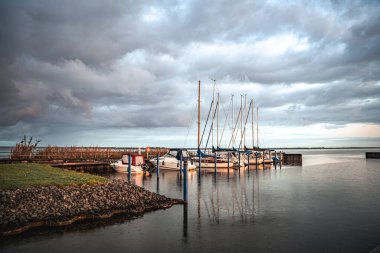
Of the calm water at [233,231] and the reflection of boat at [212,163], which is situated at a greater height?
the reflection of boat at [212,163]

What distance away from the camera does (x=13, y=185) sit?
1611 cm

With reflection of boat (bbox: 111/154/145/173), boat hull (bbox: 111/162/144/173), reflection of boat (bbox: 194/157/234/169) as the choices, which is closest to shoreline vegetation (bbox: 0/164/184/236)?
boat hull (bbox: 111/162/144/173)

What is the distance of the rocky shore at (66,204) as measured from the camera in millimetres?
12902

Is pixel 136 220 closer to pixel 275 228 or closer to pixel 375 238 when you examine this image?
pixel 275 228

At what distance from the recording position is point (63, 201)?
14844 mm

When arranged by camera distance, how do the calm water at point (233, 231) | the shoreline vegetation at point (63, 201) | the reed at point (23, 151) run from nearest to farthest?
the calm water at point (233, 231) < the shoreline vegetation at point (63, 201) < the reed at point (23, 151)

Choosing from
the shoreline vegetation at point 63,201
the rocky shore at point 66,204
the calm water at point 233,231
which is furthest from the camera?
the shoreline vegetation at point 63,201

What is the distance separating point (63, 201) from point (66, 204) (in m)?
0.28

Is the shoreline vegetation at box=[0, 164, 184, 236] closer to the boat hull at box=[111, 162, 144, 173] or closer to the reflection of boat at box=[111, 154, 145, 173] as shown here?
the boat hull at box=[111, 162, 144, 173]

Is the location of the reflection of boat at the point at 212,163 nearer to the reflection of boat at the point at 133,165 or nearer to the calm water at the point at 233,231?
the reflection of boat at the point at 133,165

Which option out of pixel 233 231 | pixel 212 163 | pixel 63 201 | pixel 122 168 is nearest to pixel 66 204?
pixel 63 201

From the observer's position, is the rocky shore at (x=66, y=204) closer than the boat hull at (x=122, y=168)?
Yes

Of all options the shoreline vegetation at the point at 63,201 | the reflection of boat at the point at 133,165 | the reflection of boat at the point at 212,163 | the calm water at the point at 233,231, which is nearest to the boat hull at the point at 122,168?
the reflection of boat at the point at 133,165

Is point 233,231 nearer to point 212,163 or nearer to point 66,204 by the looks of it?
point 66,204
